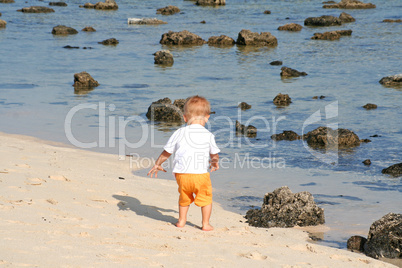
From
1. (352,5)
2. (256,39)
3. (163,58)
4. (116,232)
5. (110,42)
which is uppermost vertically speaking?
(352,5)

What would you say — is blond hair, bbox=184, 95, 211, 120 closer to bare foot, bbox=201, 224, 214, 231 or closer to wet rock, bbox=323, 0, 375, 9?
bare foot, bbox=201, 224, 214, 231

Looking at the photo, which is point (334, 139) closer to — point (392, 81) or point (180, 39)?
point (392, 81)

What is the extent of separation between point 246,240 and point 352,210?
2.59 meters

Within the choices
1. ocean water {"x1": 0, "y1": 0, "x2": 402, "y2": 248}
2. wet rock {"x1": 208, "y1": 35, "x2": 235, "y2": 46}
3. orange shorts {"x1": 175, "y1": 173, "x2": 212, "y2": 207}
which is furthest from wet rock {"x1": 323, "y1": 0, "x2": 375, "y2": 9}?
orange shorts {"x1": 175, "y1": 173, "x2": 212, "y2": 207}

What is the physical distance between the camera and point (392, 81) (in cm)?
1716

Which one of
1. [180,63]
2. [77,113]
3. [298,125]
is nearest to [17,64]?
[180,63]

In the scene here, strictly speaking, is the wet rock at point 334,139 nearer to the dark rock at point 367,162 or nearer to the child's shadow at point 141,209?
the dark rock at point 367,162

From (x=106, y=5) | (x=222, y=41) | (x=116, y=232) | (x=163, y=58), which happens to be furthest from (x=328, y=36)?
(x=116, y=232)

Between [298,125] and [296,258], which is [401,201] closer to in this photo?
[296,258]

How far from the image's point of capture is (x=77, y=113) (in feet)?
44.9

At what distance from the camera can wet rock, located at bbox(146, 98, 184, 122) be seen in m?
13.1

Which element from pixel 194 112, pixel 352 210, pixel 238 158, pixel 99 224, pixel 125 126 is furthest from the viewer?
pixel 125 126

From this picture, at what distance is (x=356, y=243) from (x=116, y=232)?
A: 2.62 m

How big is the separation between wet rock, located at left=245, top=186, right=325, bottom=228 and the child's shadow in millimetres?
1056
